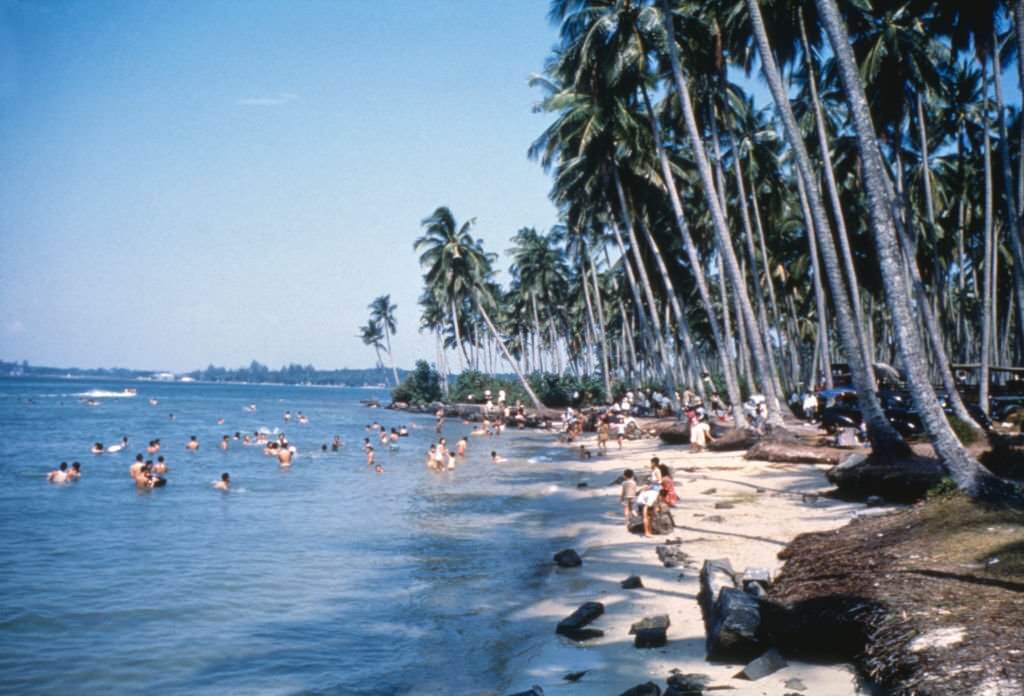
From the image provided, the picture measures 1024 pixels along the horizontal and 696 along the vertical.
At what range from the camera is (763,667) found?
6.36 m

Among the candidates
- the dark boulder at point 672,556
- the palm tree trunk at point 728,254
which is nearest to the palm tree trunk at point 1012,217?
the palm tree trunk at point 728,254

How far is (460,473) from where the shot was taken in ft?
88.3

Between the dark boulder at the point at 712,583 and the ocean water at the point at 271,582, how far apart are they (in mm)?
2059

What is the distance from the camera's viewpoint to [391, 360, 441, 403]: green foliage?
86688 millimetres

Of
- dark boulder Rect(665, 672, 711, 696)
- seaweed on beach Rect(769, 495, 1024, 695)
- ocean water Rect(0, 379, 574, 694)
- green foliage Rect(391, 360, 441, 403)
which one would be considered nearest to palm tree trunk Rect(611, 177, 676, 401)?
ocean water Rect(0, 379, 574, 694)

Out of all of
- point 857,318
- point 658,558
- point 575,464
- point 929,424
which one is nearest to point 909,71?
point 857,318

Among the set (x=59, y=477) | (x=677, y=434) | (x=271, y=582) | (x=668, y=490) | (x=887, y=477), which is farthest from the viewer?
(x=677, y=434)

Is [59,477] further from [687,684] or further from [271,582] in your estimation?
[687,684]

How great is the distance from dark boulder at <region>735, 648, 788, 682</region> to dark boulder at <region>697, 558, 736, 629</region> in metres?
1.17

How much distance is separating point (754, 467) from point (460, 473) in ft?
38.2

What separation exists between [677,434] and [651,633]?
72.3 ft

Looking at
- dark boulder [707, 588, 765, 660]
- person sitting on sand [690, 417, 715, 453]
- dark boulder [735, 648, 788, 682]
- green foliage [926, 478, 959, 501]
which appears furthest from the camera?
person sitting on sand [690, 417, 715, 453]

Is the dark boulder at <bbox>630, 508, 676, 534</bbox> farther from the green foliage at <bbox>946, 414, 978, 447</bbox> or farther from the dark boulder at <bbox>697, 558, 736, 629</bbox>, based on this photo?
the green foliage at <bbox>946, 414, 978, 447</bbox>

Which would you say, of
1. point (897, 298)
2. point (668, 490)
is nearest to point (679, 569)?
point (668, 490)
